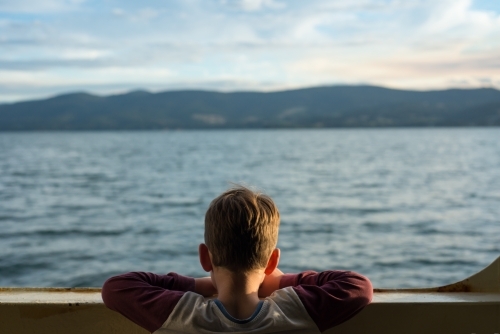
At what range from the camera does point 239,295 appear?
140 centimetres

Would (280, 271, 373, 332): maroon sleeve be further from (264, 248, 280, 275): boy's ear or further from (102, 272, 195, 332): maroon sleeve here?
(102, 272, 195, 332): maroon sleeve

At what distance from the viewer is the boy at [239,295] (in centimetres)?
137

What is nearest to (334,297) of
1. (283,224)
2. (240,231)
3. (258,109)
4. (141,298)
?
(240,231)

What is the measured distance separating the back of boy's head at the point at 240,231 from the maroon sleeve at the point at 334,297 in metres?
0.15

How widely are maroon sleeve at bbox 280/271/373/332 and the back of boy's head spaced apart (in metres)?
0.15

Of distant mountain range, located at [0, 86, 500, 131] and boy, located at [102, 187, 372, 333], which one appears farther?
distant mountain range, located at [0, 86, 500, 131]

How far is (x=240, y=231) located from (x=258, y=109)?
14592 centimetres

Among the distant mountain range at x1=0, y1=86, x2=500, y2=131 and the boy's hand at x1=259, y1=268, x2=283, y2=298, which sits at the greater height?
the distant mountain range at x1=0, y1=86, x2=500, y2=131

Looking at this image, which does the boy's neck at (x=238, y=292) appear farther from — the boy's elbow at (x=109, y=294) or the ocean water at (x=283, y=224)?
the ocean water at (x=283, y=224)

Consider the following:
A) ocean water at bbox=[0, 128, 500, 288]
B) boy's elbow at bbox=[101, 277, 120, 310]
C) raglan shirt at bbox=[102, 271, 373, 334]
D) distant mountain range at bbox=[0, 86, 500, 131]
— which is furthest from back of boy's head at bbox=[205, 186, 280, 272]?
distant mountain range at bbox=[0, 86, 500, 131]

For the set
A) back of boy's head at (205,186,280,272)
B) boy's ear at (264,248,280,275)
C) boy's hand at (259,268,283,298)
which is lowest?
boy's hand at (259,268,283,298)

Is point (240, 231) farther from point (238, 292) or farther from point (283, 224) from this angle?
point (283, 224)

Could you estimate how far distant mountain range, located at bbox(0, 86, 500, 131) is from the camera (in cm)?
12025

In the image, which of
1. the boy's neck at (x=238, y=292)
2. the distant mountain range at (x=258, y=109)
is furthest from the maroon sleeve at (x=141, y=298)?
the distant mountain range at (x=258, y=109)
